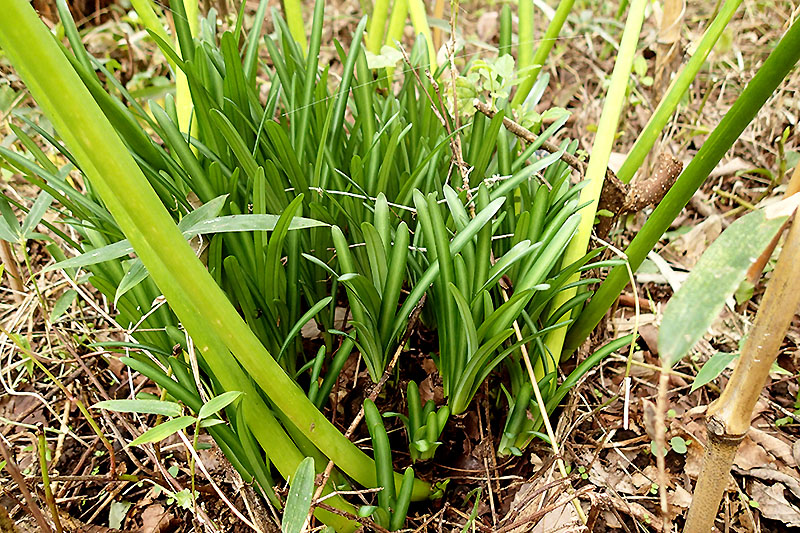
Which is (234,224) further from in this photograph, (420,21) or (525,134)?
(420,21)

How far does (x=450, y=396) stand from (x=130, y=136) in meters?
0.58

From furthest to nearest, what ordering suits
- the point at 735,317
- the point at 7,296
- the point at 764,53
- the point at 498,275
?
1. the point at 764,53
2. the point at 7,296
3. the point at 735,317
4. the point at 498,275

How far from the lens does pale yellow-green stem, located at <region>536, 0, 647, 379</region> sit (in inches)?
36.1

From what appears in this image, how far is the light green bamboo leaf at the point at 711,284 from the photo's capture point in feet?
1.31

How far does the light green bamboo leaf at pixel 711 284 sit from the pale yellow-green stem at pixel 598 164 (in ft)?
1.39

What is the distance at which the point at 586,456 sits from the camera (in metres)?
0.97

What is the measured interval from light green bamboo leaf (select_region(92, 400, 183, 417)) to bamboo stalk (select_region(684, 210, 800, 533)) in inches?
23.7

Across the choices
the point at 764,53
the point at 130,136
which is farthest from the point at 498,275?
the point at 764,53

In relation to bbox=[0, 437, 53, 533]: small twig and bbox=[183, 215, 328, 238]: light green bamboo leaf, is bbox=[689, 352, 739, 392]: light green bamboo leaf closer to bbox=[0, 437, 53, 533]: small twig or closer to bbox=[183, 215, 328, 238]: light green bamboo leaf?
bbox=[183, 215, 328, 238]: light green bamboo leaf

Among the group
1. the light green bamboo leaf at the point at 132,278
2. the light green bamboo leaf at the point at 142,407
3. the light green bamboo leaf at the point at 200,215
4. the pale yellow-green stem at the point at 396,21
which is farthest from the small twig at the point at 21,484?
the pale yellow-green stem at the point at 396,21

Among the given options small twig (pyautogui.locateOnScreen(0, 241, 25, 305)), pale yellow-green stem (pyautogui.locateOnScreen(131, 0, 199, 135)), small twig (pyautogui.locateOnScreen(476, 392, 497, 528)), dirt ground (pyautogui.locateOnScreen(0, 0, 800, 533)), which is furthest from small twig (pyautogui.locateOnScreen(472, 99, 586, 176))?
small twig (pyautogui.locateOnScreen(0, 241, 25, 305))

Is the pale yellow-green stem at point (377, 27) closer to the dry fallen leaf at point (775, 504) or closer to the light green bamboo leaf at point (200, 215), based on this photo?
the light green bamboo leaf at point (200, 215)

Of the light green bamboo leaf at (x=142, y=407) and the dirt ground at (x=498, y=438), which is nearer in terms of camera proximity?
the light green bamboo leaf at (x=142, y=407)

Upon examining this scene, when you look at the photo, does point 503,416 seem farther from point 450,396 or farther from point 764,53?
point 764,53
